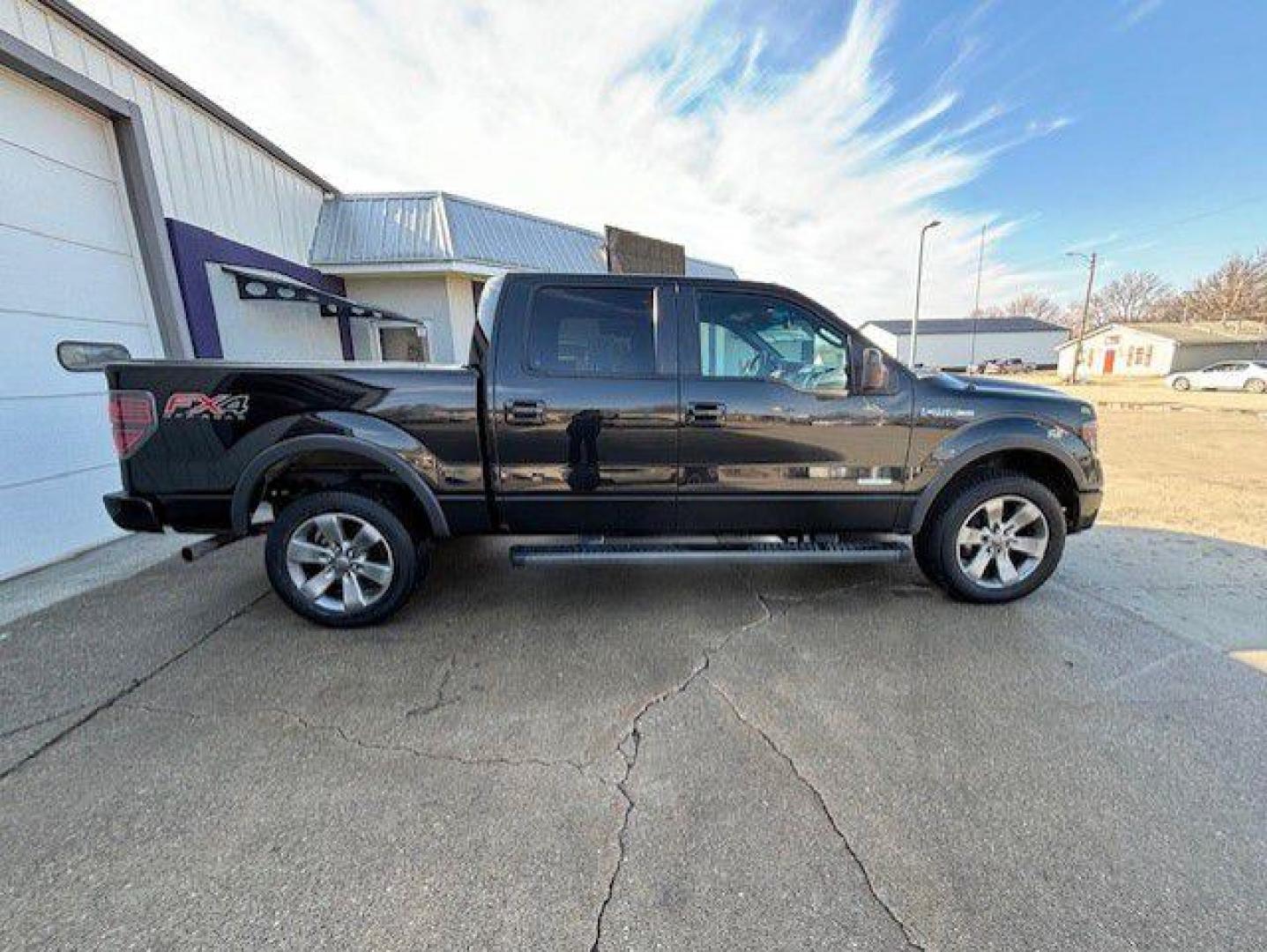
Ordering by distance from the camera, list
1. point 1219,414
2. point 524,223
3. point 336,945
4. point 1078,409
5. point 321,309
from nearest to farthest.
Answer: point 336,945 → point 1078,409 → point 321,309 → point 524,223 → point 1219,414

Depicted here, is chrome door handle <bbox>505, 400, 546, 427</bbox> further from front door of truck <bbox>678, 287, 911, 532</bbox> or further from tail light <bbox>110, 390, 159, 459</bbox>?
tail light <bbox>110, 390, 159, 459</bbox>

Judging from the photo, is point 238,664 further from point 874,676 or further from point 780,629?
point 874,676

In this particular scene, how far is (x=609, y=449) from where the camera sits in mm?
3514

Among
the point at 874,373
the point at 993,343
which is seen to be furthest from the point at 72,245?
the point at 993,343

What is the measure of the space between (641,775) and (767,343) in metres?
2.63

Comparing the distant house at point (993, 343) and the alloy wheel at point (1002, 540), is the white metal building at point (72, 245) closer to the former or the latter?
the alloy wheel at point (1002, 540)

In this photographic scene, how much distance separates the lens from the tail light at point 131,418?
126 inches

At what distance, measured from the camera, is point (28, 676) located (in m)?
3.06

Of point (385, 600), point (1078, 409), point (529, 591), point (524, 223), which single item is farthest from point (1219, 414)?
point (385, 600)

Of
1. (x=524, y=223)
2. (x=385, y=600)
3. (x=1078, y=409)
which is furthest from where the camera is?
(x=524, y=223)

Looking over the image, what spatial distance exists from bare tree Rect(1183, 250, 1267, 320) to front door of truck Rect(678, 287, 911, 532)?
221ft

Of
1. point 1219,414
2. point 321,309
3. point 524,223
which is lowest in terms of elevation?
point 1219,414

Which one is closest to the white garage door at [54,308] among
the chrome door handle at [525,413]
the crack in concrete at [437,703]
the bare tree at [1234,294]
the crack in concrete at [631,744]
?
the crack in concrete at [437,703]

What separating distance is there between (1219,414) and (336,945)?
2165 centimetres
